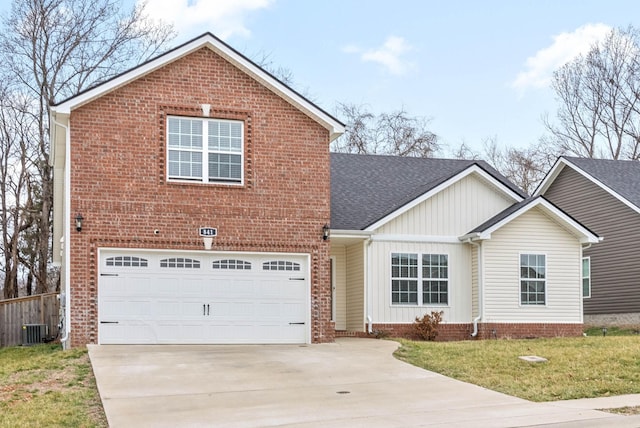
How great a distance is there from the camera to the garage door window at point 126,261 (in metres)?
19.1

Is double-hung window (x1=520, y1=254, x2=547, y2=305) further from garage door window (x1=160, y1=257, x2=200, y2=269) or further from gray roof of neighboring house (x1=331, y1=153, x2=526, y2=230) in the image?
garage door window (x1=160, y1=257, x2=200, y2=269)

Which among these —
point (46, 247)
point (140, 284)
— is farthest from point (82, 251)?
point (46, 247)

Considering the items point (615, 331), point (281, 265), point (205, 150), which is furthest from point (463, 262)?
point (205, 150)

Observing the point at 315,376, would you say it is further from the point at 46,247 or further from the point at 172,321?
Answer: the point at 46,247

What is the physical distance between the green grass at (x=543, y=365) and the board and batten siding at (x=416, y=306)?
120 inches

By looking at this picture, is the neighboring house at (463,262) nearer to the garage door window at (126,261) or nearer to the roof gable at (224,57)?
the roof gable at (224,57)

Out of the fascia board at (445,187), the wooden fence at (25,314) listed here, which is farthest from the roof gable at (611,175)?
the wooden fence at (25,314)

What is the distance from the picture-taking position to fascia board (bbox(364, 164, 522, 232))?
22375 millimetres

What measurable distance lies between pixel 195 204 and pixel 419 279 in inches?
266

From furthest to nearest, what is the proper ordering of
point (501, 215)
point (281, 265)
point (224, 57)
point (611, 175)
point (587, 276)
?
point (587, 276)
point (611, 175)
point (501, 215)
point (281, 265)
point (224, 57)

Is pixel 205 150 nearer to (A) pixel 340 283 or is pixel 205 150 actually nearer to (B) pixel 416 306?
(A) pixel 340 283

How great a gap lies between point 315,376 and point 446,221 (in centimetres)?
950

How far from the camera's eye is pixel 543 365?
50.7ft

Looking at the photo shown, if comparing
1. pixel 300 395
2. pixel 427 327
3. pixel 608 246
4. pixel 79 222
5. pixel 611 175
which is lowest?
pixel 300 395
